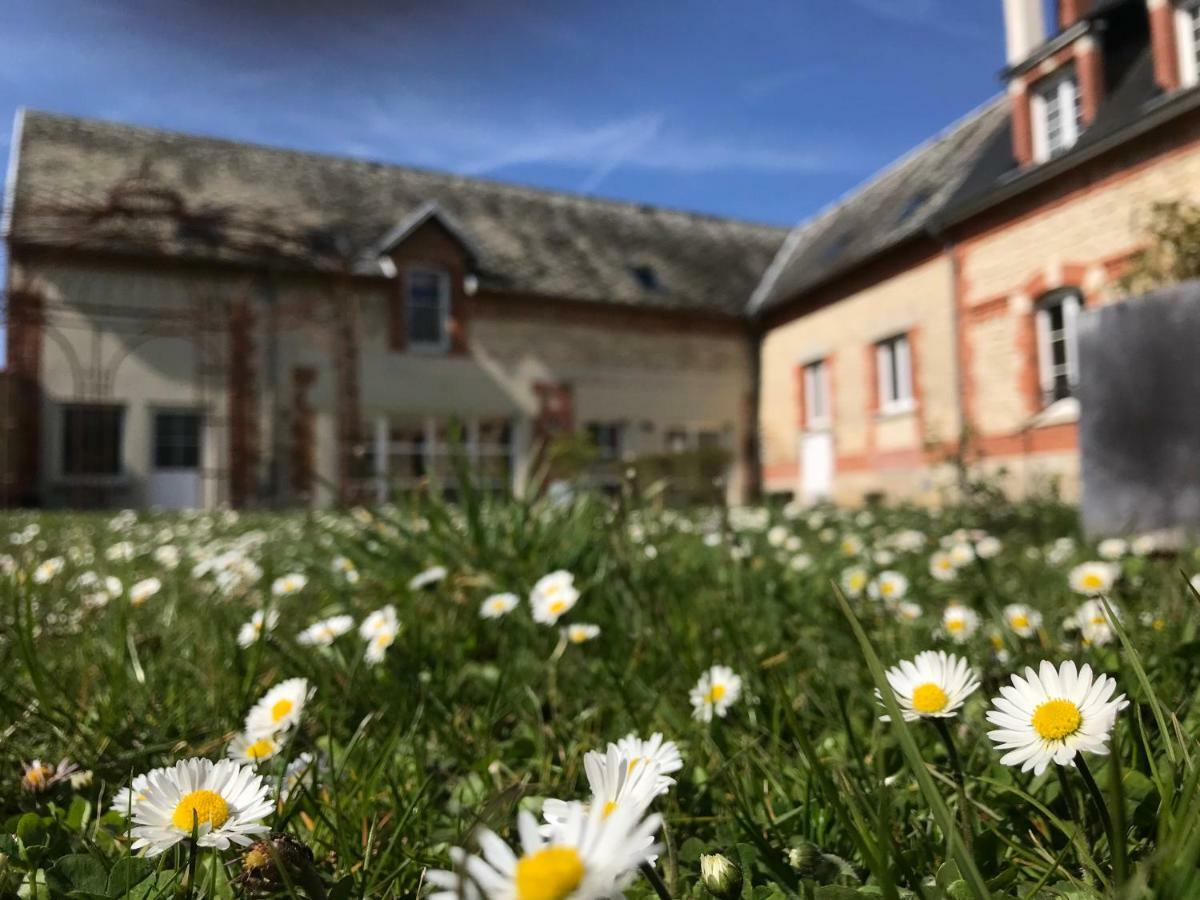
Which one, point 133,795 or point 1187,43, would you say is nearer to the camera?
point 133,795

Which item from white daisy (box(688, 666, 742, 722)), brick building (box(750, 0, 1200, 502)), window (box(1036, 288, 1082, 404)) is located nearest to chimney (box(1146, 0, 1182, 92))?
brick building (box(750, 0, 1200, 502))

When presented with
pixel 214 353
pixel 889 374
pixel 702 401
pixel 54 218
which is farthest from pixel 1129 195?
pixel 54 218

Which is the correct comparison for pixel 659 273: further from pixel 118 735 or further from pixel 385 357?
pixel 118 735

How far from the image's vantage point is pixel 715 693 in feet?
4.35

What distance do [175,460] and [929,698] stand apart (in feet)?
54.5

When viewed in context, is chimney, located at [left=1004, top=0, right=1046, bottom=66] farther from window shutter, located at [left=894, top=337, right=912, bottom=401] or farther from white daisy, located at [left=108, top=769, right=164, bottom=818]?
white daisy, located at [left=108, top=769, right=164, bottom=818]

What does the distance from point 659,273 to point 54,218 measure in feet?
39.7

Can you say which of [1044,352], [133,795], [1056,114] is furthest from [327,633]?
[1056,114]

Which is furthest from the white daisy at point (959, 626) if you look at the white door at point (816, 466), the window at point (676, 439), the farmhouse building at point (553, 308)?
the window at point (676, 439)

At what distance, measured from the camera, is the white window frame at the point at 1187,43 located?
999 centimetres

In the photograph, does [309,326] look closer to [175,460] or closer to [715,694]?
[175,460]

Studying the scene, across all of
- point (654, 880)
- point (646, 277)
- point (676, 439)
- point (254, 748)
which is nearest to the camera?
point (654, 880)

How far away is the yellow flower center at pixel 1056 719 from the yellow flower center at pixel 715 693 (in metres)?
0.62

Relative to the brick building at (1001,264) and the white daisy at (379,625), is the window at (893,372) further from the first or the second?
the white daisy at (379,625)
